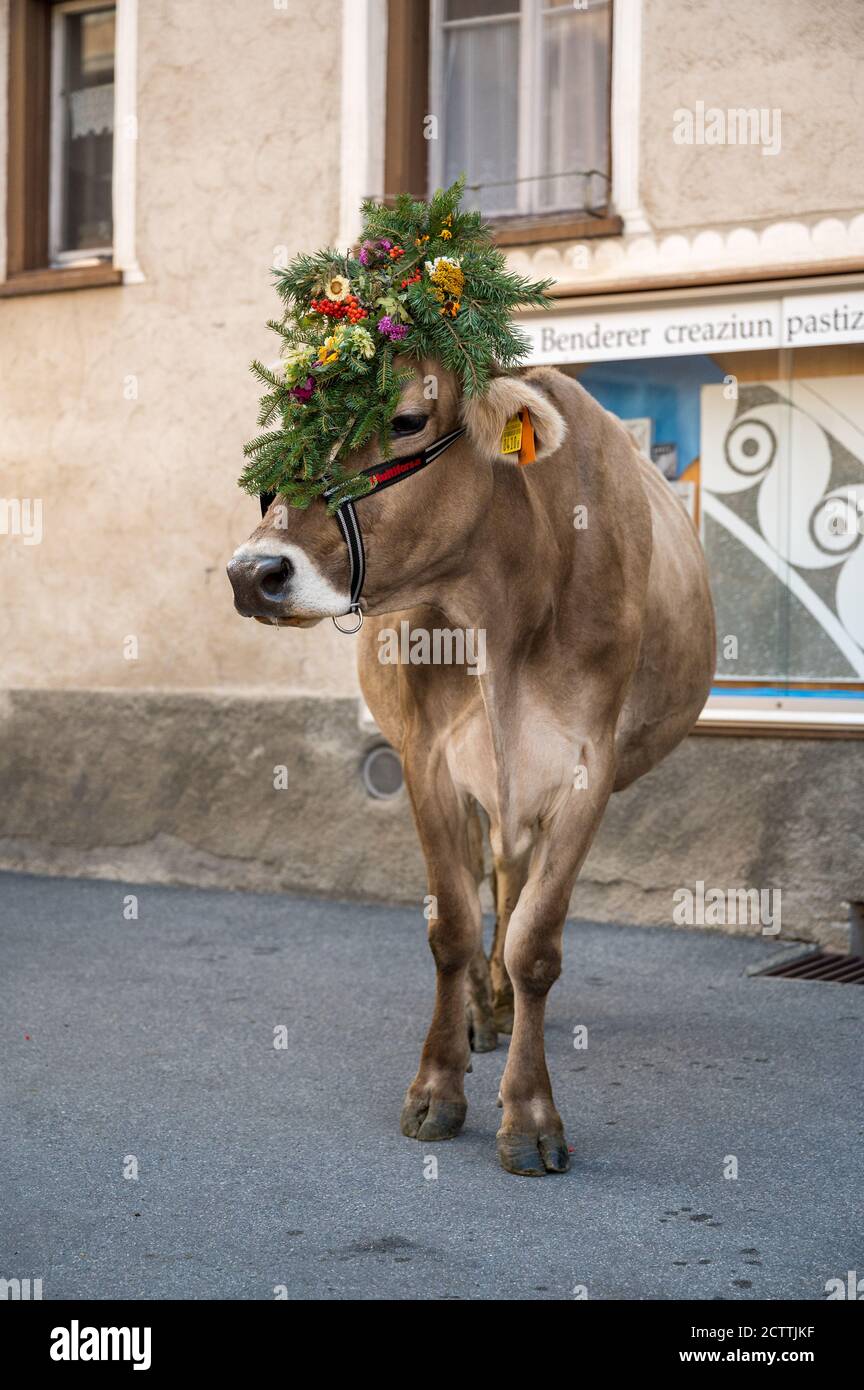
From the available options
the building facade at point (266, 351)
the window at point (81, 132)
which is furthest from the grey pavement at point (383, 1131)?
the window at point (81, 132)

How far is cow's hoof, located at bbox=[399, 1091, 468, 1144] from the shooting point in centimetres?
478

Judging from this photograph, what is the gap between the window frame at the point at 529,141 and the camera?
8680mm

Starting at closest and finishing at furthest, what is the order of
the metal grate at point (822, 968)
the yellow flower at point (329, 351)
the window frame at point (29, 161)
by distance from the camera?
the yellow flower at point (329, 351)
the metal grate at point (822, 968)
the window frame at point (29, 161)

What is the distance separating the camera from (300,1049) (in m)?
5.91

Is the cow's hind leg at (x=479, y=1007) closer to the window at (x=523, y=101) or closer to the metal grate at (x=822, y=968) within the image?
the metal grate at (x=822, y=968)

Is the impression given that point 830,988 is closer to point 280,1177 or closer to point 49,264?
point 280,1177

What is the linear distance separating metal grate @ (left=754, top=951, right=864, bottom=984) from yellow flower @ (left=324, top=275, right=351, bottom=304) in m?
4.02

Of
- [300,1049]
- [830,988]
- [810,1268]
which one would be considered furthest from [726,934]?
[810,1268]

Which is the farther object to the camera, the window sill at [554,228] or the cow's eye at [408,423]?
the window sill at [554,228]

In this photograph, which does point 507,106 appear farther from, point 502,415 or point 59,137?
point 502,415

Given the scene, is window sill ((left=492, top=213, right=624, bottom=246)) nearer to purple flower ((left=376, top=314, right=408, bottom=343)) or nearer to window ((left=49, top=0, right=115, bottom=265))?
window ((left=49, top=0, right=115, bottom=265))

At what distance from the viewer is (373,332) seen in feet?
14.5

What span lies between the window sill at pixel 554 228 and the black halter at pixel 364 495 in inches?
174

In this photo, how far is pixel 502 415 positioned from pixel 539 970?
1.54m
